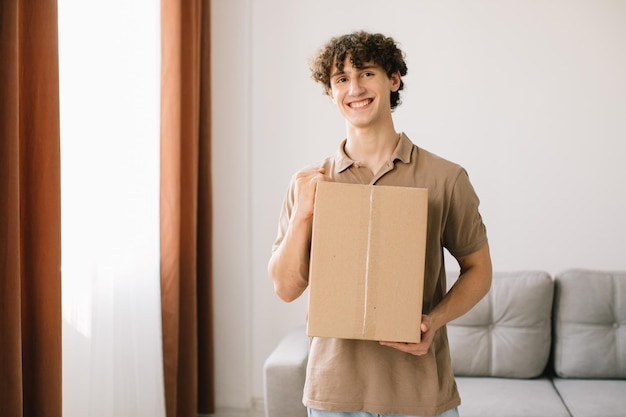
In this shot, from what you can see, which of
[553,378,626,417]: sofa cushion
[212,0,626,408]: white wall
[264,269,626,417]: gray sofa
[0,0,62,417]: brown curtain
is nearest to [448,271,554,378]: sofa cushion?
[264,269,626,417]: gray sofa

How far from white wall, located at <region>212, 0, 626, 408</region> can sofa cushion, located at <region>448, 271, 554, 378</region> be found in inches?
12.3

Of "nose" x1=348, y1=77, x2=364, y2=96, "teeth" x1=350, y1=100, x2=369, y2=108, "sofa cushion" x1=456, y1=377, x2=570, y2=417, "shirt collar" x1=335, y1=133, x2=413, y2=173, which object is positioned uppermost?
"nose" x1=348, y1=77, x2=364, y2=96

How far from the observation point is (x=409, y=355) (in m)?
1.22

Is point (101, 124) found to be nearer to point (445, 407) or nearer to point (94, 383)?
point (94, 383)

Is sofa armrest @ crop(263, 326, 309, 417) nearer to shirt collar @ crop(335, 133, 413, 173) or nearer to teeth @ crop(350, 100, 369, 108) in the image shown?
shirt collar @ crop(335, 133, 413, 173)

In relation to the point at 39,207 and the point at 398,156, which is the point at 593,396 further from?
the point at 39,207

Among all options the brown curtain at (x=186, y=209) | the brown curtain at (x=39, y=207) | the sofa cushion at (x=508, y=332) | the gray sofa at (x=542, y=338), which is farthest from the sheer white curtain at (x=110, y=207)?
the sofa cushion at (x=508, y=332)

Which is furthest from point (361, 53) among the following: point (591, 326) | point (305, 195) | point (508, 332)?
point (591, 326)

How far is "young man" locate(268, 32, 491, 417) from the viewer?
121 cm

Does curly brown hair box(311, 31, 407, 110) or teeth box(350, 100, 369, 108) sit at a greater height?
curly brown hair box(311, 31, 407, 110)

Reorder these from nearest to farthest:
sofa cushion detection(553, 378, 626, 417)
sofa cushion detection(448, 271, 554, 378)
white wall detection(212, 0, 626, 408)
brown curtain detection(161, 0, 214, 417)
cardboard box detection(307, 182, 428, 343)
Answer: cardboard box detection(307, 182, 428, 343)
sofa cushion detection(553, 378, 626, 417)
brown curtain detection(161, 0, 214, 417)
sofa cushion detection(448, 271, 554, 378)
white wall detection(212, 0, 626, 408)

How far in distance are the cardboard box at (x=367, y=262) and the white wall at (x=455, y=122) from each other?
1796mm

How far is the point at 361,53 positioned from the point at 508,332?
1615 mm

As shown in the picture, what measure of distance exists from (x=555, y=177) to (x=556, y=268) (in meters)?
0.42
